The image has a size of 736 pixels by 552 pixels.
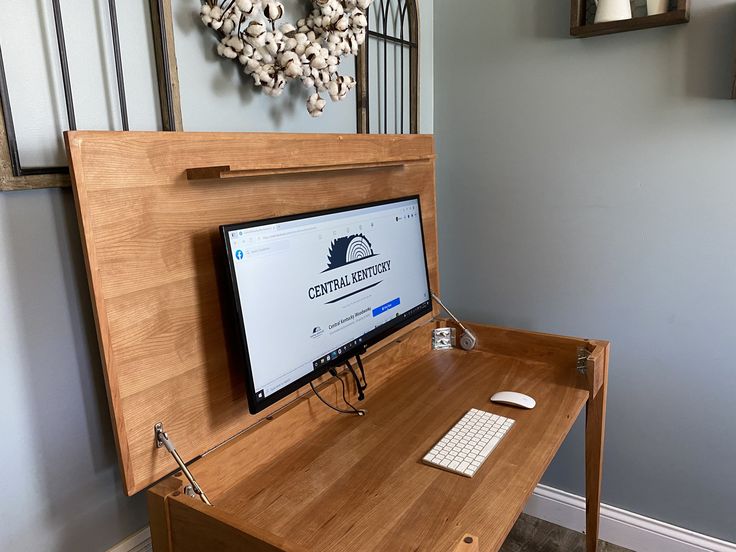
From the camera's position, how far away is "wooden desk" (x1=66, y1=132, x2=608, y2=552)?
952 mm

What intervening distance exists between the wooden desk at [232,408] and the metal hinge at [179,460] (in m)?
0.01

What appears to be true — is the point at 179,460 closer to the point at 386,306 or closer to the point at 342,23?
the point at 386,306

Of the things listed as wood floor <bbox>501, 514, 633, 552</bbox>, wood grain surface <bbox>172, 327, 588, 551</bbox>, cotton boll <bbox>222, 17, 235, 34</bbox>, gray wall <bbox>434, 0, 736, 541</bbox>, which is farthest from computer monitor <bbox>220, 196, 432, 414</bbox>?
wood floor <bbox>501, 514, 633, 552</bbox>

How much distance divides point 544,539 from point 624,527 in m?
0.27

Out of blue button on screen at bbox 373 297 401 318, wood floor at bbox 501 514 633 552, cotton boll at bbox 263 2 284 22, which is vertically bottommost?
wood floor at bbox 501 514 633 552

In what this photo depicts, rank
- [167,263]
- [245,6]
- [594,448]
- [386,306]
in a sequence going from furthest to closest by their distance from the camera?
1. [594,448]
2. [386,306]
3. [245,6]
4. [167,263]

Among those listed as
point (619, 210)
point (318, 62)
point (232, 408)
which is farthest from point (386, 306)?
point (619, 210)

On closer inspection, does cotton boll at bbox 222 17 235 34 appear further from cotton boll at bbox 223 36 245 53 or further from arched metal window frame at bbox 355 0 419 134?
arched metal window frame at bbox 355 0 419 134

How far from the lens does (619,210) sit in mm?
1804

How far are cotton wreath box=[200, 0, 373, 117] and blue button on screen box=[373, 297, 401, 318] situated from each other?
0.51 m

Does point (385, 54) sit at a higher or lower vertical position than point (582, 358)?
higher

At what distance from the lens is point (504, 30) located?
1.89m

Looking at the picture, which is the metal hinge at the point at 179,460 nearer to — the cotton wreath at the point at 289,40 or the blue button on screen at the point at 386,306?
the blue button on screen at the point at 386,306

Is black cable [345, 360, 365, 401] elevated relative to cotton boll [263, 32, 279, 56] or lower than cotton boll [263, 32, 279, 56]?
lower
